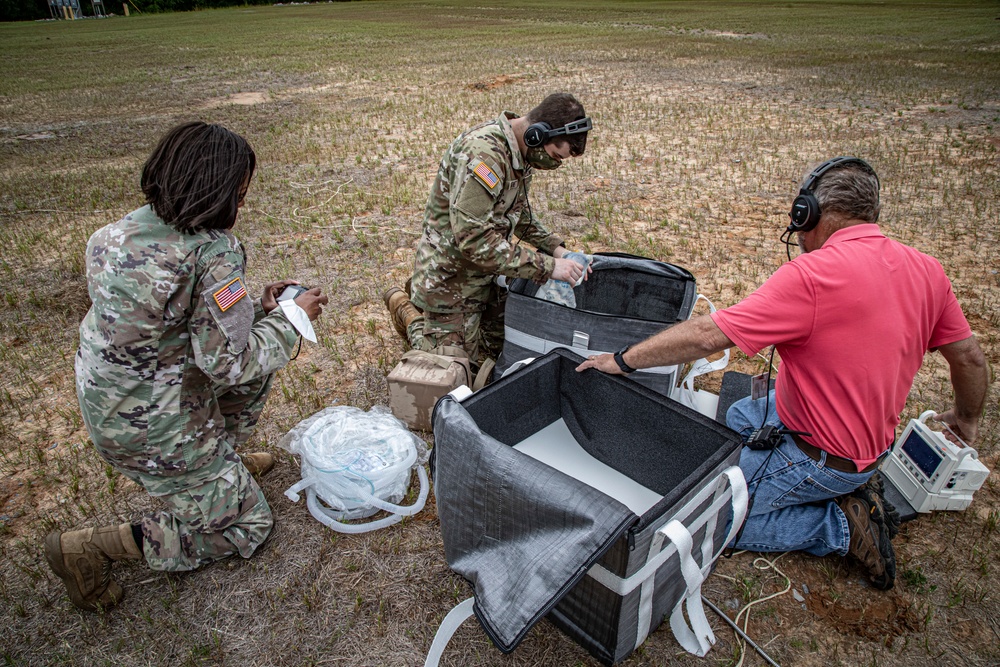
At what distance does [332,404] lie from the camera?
3.77 meters

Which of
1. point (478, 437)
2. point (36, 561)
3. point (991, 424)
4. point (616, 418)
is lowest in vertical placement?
point (36, 561)

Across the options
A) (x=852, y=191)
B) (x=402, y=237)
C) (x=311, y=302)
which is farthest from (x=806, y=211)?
(x=402, y=237)

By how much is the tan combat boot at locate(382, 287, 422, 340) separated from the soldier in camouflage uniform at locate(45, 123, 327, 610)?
5.06 ft

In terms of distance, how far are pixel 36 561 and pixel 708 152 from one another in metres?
8.40

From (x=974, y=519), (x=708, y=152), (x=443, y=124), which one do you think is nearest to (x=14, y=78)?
(x=443, y=124)

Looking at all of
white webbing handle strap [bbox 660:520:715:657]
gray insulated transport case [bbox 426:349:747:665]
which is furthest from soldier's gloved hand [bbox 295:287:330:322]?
white webbing handle strap [bbox 660:520:715:657]

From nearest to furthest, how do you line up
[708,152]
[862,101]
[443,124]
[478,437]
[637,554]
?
[637,554]
[478,437]
[708,152]
[443,124]
[862,101]

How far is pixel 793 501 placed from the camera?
2.58 metres

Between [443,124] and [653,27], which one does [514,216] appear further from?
[653,27]

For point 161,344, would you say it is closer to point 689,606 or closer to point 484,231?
point 484,231

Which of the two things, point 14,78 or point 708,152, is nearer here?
point 708,152

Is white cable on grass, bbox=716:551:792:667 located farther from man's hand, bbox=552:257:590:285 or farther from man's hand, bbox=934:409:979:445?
man's hand, bbox=552:257:590:285

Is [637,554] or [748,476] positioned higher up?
[637,554]

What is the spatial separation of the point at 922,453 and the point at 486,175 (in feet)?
8.00
